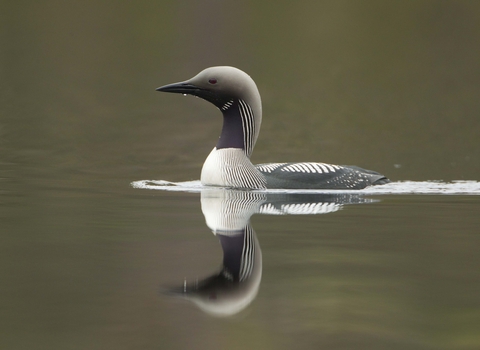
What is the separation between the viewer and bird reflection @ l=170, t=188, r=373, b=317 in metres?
4.03

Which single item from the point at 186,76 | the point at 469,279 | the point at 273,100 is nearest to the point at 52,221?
the point at 469,279

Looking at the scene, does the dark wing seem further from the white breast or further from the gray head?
the gray head

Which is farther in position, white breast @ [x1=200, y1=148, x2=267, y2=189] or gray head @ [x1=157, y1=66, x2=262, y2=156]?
gray head @ [x1=157, y1=66, x2=262, y2=156]

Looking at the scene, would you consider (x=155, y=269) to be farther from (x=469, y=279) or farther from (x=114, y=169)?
(x=114, y=169)

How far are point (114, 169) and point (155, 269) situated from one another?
19.3 feet

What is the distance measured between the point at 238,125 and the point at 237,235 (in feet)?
10.4

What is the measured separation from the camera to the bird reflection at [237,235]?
403 centimetres

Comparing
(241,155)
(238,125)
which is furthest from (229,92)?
(241,155)

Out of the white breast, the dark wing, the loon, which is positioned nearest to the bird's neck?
the loon

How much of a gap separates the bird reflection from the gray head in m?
0.61

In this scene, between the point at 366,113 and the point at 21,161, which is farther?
the point at 366,113

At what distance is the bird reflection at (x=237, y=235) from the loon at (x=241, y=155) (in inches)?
7.8

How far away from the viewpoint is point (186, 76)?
2505cm

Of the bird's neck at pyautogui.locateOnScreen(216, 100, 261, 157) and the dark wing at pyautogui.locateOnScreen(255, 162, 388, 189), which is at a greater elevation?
the bird's neck at pyautogui.locateOnScreen(216, 100, 261, 157)
